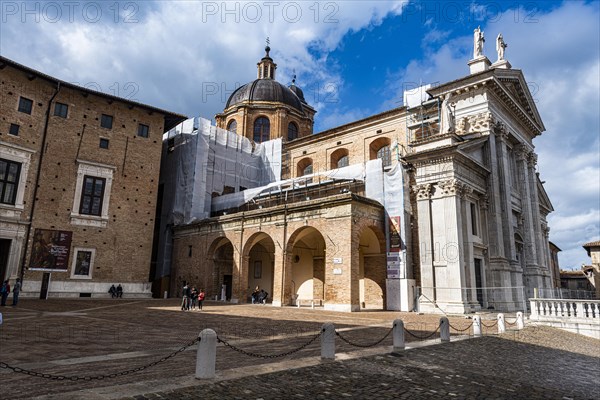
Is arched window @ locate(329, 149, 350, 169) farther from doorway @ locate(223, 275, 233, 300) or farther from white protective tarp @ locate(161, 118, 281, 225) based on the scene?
doorway @ locate(223, 275, 233, 300)

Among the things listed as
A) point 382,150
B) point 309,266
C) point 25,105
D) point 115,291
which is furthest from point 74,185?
point 382,150

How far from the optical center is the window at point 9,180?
2220cm

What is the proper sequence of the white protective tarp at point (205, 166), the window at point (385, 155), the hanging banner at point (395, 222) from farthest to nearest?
1. the white protective tarp at point (205, 166)
2. the window at point (385, 155)
3. the hanging banner at point (395, 222)

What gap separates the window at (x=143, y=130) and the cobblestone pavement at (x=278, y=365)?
57.7 ft

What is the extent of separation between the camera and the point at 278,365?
21.5 ft

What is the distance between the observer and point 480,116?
922 inches

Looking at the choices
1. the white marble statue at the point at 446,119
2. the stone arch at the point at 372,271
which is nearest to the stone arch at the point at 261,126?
the stone arch at the point at 372,271

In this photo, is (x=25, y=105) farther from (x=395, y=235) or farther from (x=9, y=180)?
(x=395, y=235)

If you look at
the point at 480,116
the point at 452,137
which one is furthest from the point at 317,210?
the point at 480,116

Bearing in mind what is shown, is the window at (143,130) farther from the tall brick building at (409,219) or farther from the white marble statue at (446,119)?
the white marble statue at (446,119)

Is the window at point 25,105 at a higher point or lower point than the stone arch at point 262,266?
higher

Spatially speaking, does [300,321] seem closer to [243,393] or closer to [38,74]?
[243,393]

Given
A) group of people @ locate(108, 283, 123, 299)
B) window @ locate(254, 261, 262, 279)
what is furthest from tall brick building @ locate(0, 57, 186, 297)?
window @ locate(254, 261, 262, 279)

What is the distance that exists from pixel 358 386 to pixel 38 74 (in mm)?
→ 25749
